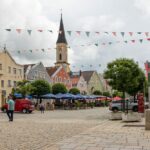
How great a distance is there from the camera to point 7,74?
233ft

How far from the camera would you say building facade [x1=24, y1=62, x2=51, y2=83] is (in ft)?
264

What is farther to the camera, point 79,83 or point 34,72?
point 79,83

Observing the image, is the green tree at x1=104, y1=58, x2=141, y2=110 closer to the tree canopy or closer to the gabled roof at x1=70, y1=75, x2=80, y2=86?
the tree canopy

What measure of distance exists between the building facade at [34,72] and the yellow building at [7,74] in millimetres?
4430

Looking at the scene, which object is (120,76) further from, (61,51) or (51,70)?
(61,51)

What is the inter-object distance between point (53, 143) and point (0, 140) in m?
2.18

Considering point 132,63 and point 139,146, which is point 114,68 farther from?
point 139,146

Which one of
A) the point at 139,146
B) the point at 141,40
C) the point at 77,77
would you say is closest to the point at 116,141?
the point at 139,146

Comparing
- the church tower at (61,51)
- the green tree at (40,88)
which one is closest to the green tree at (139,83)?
the green tree at (40,88)

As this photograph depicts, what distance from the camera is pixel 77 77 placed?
115875 millimetres

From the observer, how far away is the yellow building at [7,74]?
69062 mm

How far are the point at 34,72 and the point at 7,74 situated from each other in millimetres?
12738

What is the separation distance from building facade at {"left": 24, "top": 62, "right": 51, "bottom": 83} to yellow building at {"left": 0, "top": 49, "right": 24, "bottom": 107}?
443 cm

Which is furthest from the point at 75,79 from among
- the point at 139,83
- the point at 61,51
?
the point at 139,83
